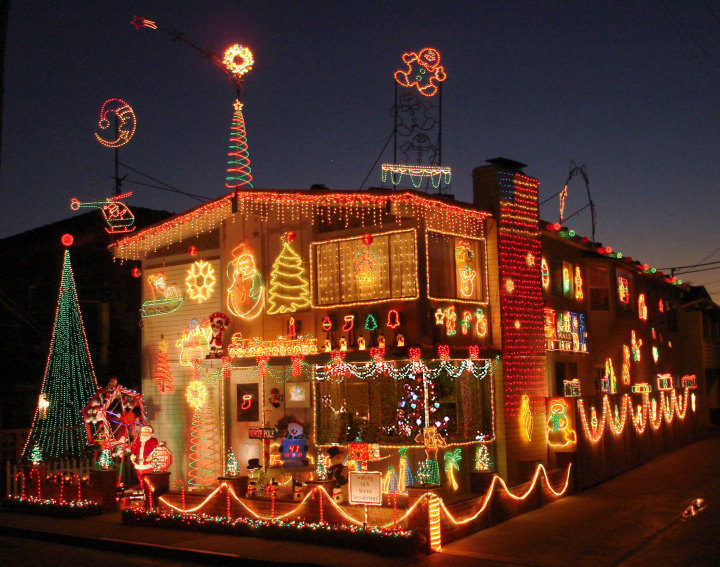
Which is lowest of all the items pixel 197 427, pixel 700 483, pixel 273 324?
pixel 700 483

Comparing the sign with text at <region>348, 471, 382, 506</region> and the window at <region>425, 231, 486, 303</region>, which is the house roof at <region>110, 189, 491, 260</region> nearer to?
the window at <region>425, 231, 486, 303</region>

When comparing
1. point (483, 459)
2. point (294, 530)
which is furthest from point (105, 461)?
point (483, 459)

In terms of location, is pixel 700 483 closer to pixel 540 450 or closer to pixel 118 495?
pixel 540 450

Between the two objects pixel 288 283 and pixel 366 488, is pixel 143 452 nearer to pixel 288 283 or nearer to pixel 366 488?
pixel 288 283

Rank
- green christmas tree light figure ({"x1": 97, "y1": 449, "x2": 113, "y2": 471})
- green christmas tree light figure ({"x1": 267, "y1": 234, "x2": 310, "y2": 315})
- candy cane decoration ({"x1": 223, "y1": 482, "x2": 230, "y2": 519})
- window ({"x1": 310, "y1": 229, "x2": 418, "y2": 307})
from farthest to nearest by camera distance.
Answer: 1. green christmas tree light figure ({"x1": 267, "y1": 234, "x2": 310, "y2": 315})
2. green christmas tree light figure ({"x1": 97, "y1": 449, "x2": 113, "y2": 471})
3. window ({"x1": 310, "y1": 229, "x2": 418, "y2": 307})
4. candy cane decoration ({"x1": 223, "y1": 482, "x2": 230, "y2": 519})

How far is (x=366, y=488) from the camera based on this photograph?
461 inches

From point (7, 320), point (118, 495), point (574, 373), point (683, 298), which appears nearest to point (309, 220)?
point (118, 495)

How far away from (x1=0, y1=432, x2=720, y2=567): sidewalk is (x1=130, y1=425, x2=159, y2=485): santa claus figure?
44.3 inches

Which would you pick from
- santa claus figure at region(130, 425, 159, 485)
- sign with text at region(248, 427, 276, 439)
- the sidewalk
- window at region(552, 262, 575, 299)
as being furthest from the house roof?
the sidewalk

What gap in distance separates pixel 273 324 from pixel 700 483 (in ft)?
34.3

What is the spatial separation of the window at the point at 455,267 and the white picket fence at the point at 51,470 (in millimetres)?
9194

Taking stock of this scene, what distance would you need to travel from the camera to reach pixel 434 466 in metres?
13.9

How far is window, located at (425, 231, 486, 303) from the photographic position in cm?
1486

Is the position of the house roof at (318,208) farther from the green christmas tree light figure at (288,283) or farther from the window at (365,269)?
the green christmas tree light figure at (288,283)
